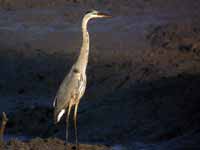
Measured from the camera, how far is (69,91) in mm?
13508

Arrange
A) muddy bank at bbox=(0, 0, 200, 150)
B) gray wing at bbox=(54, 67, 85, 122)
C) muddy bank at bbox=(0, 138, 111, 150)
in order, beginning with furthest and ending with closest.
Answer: muddy bank at bbox=(0, 0, 200, 150) → gray wing at bbox=(54, 67, 85, 122) → muddy bank at bbox=(0, 138, 111, 150)

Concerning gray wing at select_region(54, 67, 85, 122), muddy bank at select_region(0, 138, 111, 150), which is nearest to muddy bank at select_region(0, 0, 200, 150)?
muddy bank at select_region(0, 138, 111, 150)

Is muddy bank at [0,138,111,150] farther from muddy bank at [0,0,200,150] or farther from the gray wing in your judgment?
the gray wing

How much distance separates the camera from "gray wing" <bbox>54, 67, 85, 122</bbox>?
44.3 ft

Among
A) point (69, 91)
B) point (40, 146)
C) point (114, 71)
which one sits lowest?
point (40, 146)

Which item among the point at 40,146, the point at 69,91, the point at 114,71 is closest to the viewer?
the point at 40,146

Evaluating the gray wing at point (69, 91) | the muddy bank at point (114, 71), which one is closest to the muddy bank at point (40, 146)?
the muddy bank at point (114, 71)

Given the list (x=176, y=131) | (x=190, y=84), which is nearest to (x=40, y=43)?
(x=190, y=84)

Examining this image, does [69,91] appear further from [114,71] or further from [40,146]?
[114,71]

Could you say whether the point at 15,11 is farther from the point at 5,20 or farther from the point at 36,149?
the point at 36,149

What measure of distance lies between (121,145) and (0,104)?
12.8 ft

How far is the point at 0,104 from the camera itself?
17453mm

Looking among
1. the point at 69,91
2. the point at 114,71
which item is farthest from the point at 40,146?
the point at 114,71

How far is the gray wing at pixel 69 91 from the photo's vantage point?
44.3ft
